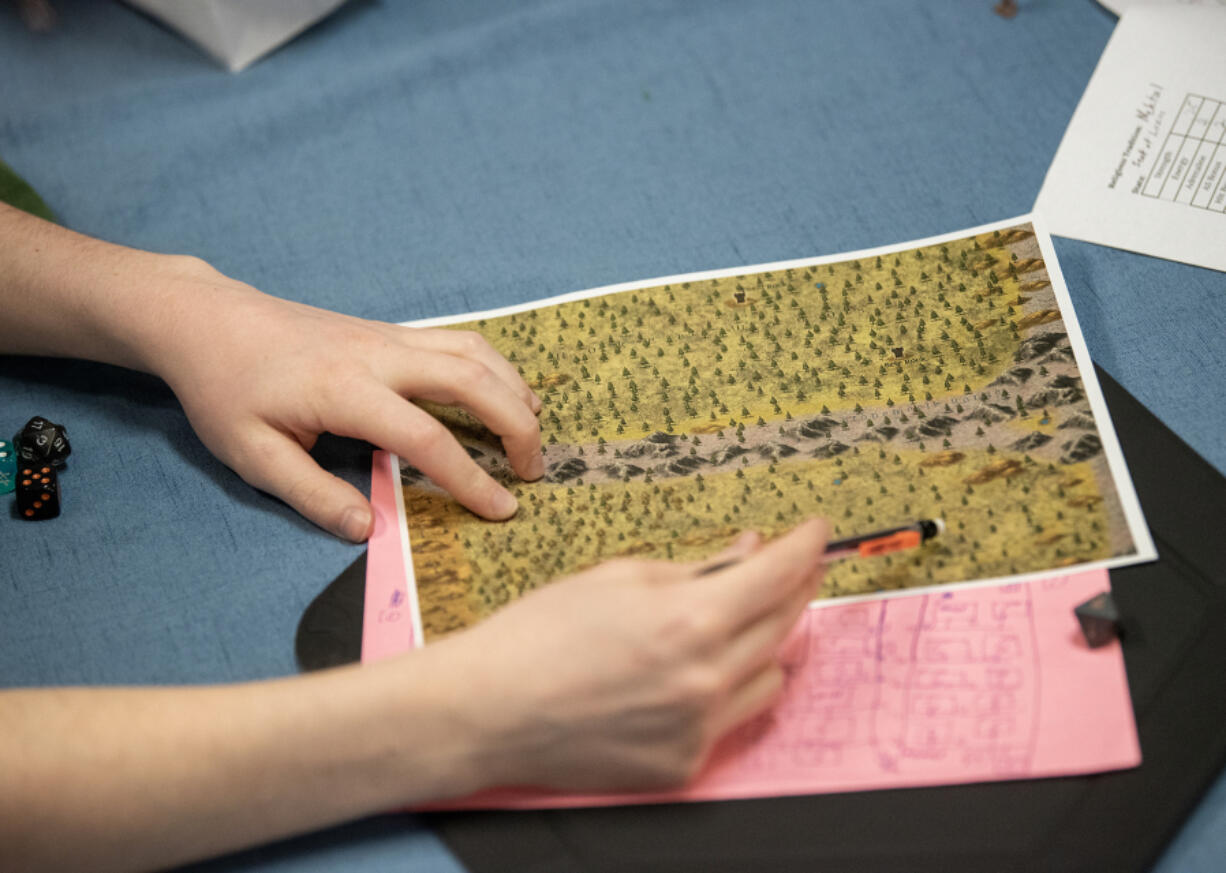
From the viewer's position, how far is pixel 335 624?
0.64 m

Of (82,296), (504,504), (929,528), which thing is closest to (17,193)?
(82,296)

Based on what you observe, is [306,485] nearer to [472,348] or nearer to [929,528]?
[472,348]

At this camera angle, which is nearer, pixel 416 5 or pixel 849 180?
pixel 849 180

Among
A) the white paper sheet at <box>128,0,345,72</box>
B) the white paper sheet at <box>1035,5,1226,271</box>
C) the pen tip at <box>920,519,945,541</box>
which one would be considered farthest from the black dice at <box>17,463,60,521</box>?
the white paper sheet at <box>1035,5,1226,271</box>

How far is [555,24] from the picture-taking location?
989mm

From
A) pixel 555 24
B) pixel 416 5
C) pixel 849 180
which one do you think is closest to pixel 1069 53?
pixel 849 180

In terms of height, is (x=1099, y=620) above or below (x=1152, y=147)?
below

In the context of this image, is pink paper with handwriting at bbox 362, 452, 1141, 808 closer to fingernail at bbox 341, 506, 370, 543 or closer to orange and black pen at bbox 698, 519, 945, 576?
orange and black pen at bbox 698, 519, 945, 576

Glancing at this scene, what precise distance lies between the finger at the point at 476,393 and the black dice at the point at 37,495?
0.29 metres

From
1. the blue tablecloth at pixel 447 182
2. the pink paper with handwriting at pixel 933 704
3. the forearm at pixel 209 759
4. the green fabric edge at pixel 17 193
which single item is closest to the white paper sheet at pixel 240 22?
the blue tablecloth at pixel 447 182

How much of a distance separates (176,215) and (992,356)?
0.76 meters

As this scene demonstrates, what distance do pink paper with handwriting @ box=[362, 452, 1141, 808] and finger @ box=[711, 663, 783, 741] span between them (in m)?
0.03

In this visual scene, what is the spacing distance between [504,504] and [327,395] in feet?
0.48

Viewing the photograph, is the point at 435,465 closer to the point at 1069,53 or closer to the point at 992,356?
the point at 992,356
